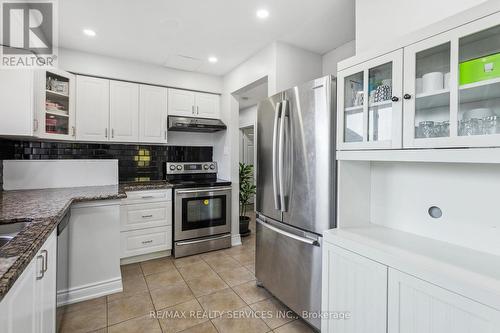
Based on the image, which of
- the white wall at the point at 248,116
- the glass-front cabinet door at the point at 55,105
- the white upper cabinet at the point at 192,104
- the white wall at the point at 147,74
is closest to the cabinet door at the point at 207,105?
the white upper cabinet at the point at 192,104

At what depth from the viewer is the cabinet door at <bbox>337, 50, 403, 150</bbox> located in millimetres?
1345

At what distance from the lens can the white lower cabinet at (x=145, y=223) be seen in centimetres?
293

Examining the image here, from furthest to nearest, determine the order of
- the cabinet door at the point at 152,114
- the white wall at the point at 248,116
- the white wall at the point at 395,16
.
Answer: the white wall at the point at 248,116 < the cabinet door at the point at 152,114 < the white wall at the point at 395,16

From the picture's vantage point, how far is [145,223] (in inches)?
120

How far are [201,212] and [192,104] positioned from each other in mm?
1586

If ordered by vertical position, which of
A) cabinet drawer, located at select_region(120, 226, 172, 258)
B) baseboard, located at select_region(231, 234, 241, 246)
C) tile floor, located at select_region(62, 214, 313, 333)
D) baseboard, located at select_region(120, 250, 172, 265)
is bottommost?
tile floor, located at select_region(62, 214, 313, 333)

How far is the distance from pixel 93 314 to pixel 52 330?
577 mm

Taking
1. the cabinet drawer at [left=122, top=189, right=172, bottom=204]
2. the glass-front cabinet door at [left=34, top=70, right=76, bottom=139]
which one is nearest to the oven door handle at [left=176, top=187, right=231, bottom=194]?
the cabinet drawer at [left=122, top=189, right=172, bottom=204]

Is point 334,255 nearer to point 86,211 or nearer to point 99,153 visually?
point 86,211

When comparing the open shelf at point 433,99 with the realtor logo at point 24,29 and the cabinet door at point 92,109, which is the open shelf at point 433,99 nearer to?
the realtor logo at point 24,29

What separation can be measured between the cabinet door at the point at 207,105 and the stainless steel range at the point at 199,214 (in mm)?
838

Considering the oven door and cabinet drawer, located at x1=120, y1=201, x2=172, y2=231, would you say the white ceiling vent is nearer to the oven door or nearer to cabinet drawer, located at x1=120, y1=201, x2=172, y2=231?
the oven door

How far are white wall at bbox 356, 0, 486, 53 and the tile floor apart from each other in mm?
2154

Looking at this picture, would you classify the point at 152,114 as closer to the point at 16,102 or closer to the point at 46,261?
the point at 16,102
